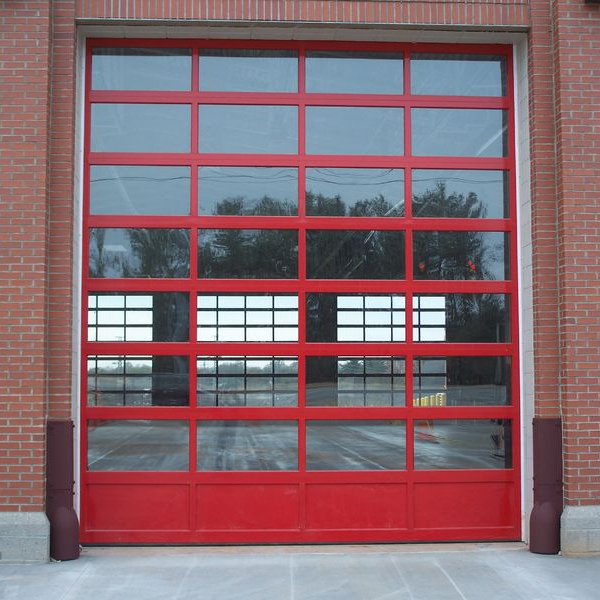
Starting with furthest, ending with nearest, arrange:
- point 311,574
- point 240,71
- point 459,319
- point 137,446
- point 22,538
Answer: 1. point 240,71
2. point 459,319
3. point 137,446
4. point 22,538
5. point 311,574

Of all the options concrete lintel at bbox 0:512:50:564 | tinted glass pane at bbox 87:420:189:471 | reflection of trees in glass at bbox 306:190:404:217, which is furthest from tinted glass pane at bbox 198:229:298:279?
concrete lintel at bbox 0:512:50:564

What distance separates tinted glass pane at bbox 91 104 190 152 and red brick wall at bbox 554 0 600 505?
3611mm

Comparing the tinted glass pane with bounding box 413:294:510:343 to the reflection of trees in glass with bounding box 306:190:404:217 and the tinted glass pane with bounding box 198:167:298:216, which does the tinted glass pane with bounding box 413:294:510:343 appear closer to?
the reflection of trees in glass with bounding box 306:190:404:217

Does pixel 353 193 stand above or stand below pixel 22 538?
above

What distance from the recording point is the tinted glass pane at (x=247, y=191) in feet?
24.2

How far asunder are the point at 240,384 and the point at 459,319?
87.4 inches

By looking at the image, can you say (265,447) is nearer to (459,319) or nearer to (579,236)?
(459,319)

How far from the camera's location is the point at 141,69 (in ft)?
24.5

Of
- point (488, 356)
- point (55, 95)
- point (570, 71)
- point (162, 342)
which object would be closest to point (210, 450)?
point (162, 342)

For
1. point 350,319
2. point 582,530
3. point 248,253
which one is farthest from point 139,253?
point 582,530

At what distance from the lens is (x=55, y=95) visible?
7004 mm

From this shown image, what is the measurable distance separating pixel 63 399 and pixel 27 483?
2.55 feet

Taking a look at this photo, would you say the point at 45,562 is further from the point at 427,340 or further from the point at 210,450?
the point at 427,340

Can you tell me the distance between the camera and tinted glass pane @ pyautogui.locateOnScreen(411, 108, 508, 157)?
7.56 m
